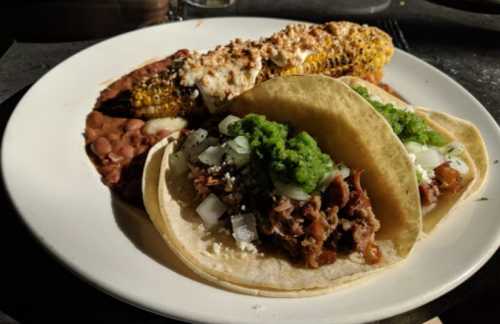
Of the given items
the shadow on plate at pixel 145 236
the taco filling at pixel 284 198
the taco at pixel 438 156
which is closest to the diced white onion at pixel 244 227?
the taco filling at pixel 284 198

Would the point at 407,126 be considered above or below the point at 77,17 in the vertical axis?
above

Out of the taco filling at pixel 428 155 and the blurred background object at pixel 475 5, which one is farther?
the blurred background object at pixel 475 5

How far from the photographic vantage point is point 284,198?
102 inches

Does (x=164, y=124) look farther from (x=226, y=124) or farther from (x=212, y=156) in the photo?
(x=212, y=156)

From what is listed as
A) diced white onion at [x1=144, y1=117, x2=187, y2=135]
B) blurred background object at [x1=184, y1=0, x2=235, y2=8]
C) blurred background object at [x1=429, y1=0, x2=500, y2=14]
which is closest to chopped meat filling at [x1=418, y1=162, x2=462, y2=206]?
diced white onion at [x1=144, y1=117, x2=187, y2=135]

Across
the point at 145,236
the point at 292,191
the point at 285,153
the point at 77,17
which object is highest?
the point at 285,153

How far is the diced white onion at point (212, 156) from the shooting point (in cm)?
286

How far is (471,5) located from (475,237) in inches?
174

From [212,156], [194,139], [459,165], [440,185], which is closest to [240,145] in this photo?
[212,156]

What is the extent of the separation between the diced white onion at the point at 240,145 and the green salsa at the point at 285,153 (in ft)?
0.09

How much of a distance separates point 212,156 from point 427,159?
1158 mm

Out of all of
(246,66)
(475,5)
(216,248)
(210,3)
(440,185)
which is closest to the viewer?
(216,248)

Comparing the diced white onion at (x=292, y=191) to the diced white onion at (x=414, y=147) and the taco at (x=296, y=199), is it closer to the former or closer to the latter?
the taco at (x=296, y=199)

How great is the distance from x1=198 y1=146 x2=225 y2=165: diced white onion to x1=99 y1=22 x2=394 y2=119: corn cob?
0.59 meters
